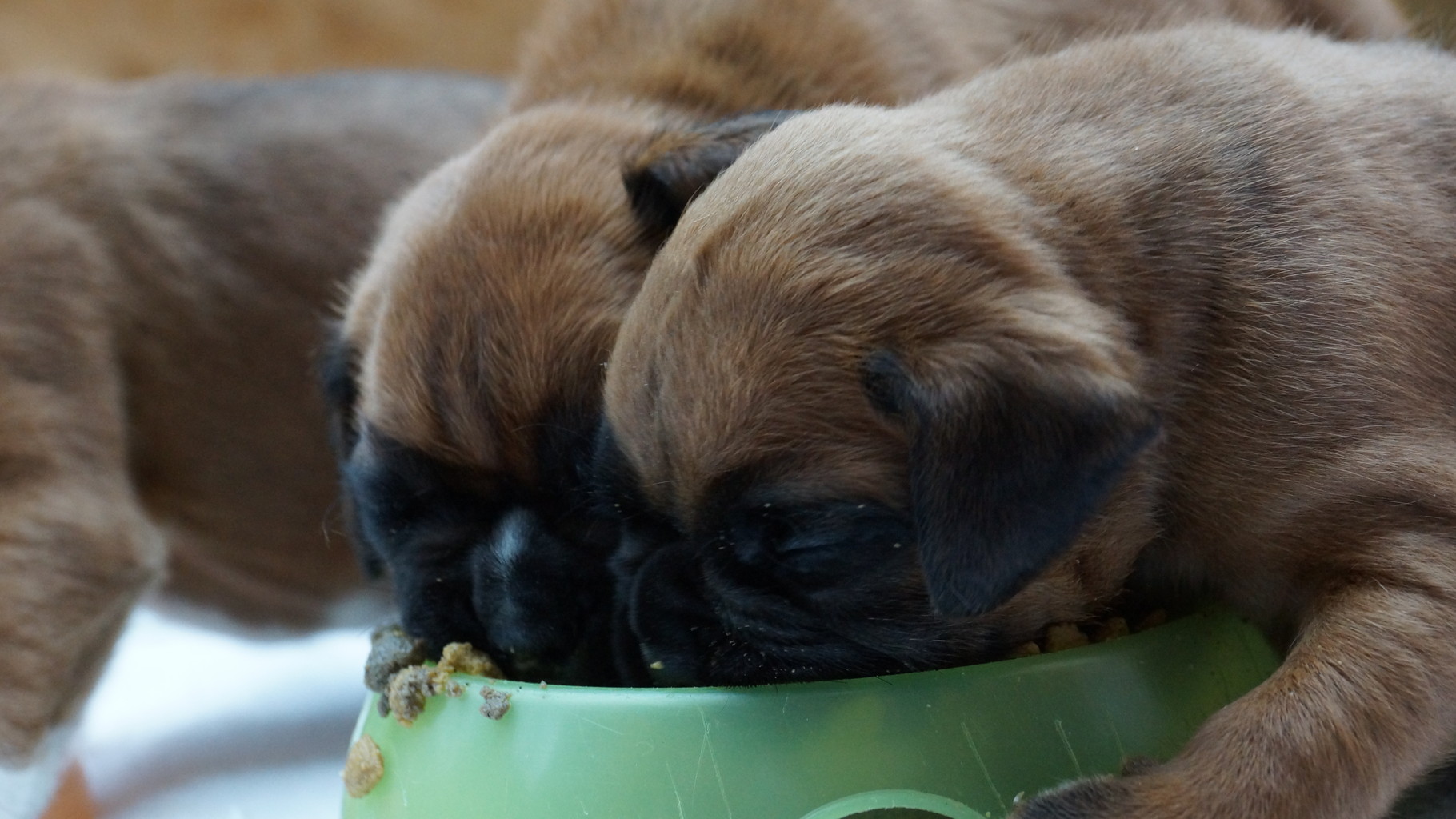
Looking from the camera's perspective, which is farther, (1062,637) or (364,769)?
(364,769)

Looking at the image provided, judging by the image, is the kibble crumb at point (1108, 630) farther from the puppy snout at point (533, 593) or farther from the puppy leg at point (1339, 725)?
the puppy snout at point (533, 593)

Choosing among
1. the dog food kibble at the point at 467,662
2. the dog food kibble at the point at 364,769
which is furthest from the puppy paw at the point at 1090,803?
the dog food kibble at the point at 364,769

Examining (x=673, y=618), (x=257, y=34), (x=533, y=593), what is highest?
(x=673, y=618)

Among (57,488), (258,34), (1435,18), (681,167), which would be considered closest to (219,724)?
(57,488)

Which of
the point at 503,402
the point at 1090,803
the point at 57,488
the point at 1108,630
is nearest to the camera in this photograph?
the point at 1090,803

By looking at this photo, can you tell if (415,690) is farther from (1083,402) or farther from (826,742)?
(1083,402)

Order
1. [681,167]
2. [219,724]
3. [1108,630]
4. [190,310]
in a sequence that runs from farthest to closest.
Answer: [219,724] → [190,310] → [681,167] → [1108,630]

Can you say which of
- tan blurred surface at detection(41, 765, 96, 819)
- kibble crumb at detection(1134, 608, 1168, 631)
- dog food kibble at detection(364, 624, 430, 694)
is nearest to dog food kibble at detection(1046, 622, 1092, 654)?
kibble crumb at detection(1134, 608, 1168, 631)

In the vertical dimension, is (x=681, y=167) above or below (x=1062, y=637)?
above

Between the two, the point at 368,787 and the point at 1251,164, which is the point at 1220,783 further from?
the point at 368,787
